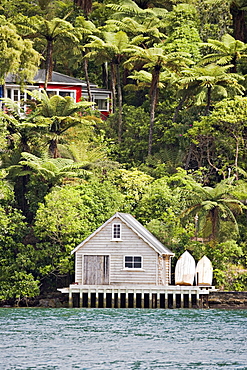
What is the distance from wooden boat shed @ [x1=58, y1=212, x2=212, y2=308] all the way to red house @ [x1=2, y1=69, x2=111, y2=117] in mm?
15962

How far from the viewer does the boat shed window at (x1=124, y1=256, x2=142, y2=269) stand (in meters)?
41.1

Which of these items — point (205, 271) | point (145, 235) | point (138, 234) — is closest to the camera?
point (138, 234)

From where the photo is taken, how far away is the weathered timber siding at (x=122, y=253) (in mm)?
40875

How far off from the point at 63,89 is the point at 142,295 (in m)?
22.2

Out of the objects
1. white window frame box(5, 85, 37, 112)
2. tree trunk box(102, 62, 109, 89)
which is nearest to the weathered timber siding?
white window frame box(5, 85, 37, 112)

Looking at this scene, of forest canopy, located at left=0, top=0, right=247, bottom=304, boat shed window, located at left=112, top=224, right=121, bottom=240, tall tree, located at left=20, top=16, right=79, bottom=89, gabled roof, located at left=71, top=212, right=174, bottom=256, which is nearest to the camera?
gabled roof, located at left=71, top=212, right=174, bottom=256

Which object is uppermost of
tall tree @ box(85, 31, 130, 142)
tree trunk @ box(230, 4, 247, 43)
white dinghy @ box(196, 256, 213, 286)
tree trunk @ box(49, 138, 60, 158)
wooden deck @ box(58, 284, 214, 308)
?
tree trunk @ box(230, 4, 247, 43)

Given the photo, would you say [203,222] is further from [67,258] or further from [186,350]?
[186,350]

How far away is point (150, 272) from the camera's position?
41.0m

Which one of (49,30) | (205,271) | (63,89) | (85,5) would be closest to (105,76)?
(85,5)

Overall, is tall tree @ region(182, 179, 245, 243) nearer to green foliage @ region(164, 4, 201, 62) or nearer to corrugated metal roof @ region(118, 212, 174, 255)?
corrugated metal roof @ region(118, 212, 174, 255)

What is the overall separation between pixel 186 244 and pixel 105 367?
1782 cm

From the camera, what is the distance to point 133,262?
135 ft

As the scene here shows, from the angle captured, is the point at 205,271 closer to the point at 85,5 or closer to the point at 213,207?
the point at 213,207
